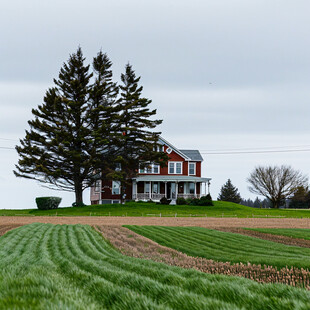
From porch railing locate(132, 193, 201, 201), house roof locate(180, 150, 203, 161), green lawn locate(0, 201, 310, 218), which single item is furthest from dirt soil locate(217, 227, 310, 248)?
house roof locate(180, 150, 203, 161)

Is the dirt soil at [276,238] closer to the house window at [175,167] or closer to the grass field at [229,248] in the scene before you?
the grass field at [229,248]

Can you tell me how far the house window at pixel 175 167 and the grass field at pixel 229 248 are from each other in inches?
1416

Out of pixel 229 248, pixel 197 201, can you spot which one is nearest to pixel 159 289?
pixel 229 248

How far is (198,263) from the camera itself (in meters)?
12.8

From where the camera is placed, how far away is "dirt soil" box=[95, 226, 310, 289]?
10523 mm

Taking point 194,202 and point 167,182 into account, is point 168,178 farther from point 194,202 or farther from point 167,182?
point 194,202

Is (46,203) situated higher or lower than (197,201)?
lower

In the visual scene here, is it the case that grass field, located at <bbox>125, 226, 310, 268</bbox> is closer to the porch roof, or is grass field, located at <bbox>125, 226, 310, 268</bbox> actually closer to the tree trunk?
the tree trunk

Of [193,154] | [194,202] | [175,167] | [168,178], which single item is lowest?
[194,202]

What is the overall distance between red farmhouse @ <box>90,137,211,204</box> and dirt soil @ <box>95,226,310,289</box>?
3404 cm

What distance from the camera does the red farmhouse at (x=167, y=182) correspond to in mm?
55500

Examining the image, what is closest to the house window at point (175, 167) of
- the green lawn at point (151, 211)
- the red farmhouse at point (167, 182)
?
the red farmhouse at point (167, 182)

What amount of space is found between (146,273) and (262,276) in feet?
13.7

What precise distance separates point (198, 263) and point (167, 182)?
44942 millimetres
